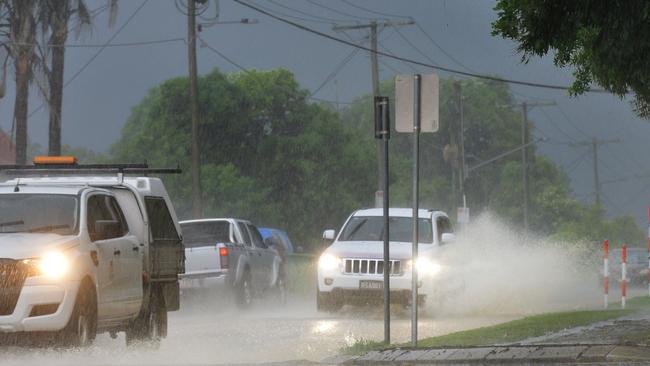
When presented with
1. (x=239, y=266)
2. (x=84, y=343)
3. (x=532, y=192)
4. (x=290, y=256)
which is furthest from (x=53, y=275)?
(x=532, y=192)

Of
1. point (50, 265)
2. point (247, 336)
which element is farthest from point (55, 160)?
point (50, 265)

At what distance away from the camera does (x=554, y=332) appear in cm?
1677

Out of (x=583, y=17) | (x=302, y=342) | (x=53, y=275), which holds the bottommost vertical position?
(x=302, y=342)

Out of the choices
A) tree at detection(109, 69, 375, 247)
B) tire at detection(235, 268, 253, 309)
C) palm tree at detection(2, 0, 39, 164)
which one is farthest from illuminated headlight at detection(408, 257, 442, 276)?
tree at detection(109, 69, 375, 247)

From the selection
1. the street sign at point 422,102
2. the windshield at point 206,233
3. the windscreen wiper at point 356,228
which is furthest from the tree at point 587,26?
the windshield at point 206,233

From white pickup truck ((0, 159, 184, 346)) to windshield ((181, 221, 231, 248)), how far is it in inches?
347

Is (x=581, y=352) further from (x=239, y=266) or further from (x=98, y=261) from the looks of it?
(x=239, y=266)

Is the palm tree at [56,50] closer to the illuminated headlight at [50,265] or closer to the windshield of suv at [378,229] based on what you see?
the windshield of suv at [378,229]

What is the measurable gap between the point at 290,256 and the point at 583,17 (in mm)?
30842

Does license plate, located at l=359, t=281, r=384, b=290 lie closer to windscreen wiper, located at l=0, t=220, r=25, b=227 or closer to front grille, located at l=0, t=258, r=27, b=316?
windscreen wiper, located at l=0, t=220, r=25, b=227

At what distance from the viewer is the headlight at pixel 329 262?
2362cm

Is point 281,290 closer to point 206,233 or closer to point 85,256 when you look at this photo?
point 206,233

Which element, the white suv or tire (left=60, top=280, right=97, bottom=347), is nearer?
tire (left=60, top=280, right=97, bottom=347)

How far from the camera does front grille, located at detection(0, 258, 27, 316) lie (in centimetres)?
1252
